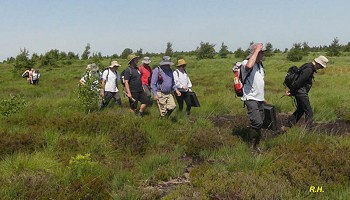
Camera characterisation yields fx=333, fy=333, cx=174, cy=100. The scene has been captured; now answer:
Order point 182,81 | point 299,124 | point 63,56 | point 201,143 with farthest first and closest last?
1. point 63,56
2. point 182,81
3. point 299,124
4. point 201,143

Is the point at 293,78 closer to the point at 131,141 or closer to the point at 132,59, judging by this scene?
the point at 131,141

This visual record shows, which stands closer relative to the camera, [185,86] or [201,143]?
[201,143]

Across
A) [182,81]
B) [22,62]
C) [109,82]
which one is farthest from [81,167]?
[22,62]

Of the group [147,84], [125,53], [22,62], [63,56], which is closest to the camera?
[147,84]

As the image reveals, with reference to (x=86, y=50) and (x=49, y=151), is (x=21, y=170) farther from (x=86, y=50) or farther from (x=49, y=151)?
(x=86, y=50)

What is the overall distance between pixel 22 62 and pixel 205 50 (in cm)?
2119

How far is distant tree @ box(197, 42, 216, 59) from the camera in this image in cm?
4206

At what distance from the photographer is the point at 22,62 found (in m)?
32.9

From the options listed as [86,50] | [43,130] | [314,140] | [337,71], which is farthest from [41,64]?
[314,140]

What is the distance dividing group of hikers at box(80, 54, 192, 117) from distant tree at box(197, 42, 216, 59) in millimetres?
32847

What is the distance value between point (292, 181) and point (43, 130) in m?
4.75

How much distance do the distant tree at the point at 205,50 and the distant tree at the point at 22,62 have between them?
1980 cm

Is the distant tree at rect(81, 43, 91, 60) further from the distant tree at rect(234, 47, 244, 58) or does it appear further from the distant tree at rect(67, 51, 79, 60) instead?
the distant tree at rect(234, 47, 244, 58)

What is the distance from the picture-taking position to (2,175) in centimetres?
438
